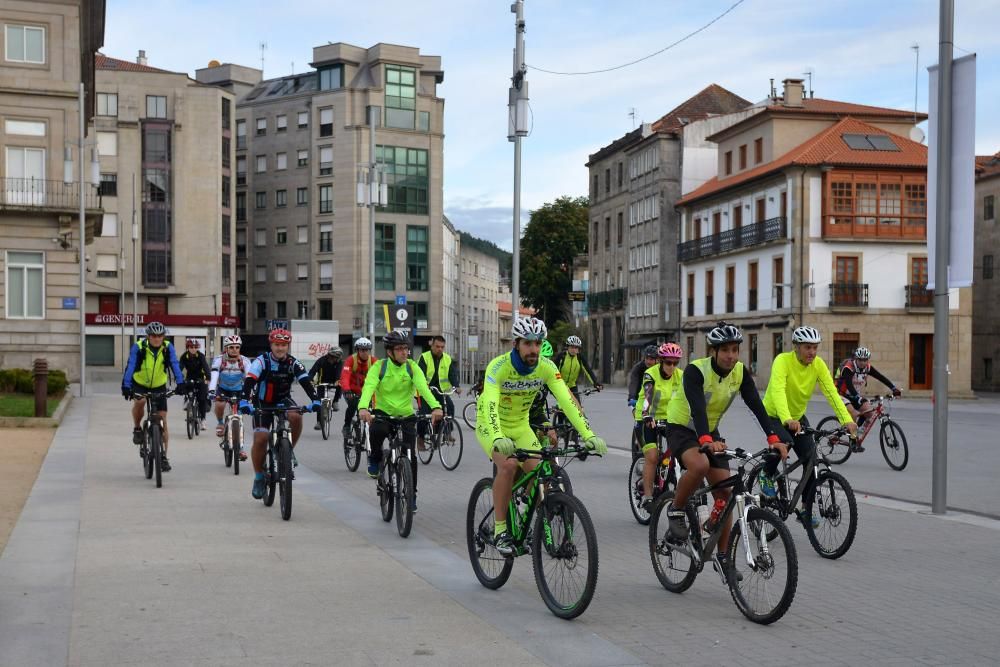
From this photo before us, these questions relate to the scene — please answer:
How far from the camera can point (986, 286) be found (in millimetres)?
69500

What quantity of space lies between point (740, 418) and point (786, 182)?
2924 centimetres

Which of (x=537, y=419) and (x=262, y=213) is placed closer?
(x=537, y=419)

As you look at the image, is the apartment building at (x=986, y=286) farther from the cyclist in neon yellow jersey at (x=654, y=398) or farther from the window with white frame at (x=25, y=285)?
the cyclist in neon yellow jersey at (x=654, y=398)

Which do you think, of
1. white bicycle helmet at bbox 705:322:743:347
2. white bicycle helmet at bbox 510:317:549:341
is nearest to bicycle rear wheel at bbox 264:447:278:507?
white bicycle helmet at bbox 510:317:549:341

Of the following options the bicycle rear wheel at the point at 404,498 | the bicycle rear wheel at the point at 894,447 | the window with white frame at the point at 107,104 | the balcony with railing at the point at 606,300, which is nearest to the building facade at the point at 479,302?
the balcony with railing at the point at 606,300

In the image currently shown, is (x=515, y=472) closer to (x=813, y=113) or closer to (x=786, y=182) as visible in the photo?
(x=786, y=182)

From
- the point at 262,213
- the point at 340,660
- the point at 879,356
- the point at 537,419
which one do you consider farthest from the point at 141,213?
the point at 340,660

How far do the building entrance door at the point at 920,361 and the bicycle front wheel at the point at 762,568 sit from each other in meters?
53.1

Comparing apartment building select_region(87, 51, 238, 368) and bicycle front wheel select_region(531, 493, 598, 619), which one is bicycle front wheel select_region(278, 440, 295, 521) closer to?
bicycle front wheel select_region(531, 493, 598, 619)

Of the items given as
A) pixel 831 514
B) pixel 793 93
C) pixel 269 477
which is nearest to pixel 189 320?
pixel 793 93

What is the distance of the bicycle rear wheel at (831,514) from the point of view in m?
9.36

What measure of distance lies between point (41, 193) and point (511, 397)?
3602cm

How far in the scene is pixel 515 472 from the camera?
7.85m

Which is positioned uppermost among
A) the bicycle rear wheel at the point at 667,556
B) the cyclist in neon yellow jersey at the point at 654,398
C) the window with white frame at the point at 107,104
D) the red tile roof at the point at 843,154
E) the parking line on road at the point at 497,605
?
the window with white frame at the point at 107,104
